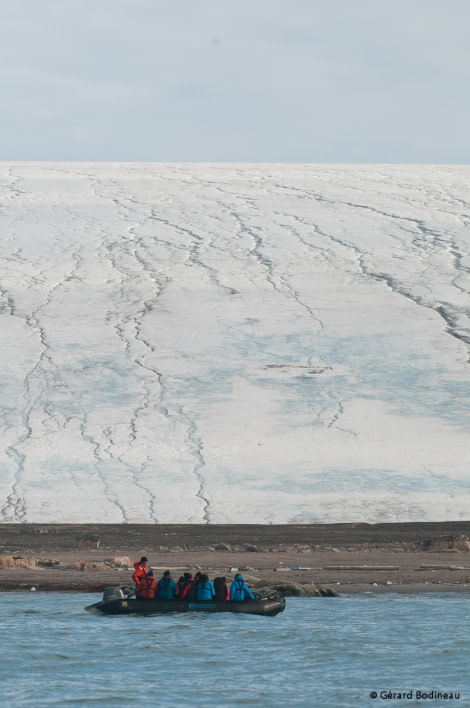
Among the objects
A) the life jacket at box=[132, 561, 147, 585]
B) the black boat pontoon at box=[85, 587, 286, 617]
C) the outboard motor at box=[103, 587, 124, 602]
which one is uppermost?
the life jacket at box=[132, 561, 147, 585]

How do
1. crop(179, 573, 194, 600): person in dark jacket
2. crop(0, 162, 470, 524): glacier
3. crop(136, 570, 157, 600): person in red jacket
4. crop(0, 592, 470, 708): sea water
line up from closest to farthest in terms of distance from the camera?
crop(0, 592, 470, 708): sea water
crop(136, 570, 157, 600): person in red jacket
crop(179, 573, 194, 600): person in dark jacket
crop(0, 162, 470, 524): glacier

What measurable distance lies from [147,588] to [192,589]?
24.0 inches

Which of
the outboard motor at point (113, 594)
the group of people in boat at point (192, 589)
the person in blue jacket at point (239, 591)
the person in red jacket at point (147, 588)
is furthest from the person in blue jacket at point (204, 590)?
the outboard motor at point (113, 594)

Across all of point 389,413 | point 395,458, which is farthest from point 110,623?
point 389,413

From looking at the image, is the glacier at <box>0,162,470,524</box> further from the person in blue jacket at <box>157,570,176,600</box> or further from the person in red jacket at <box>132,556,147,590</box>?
the person in red jacket at <box>132,556,147,590</box>

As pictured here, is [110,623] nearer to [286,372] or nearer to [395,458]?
[395,458]

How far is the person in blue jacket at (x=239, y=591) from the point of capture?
1600 cm

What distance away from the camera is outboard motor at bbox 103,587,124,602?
1616 centimetres

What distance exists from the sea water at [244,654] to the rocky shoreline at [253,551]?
938 mm

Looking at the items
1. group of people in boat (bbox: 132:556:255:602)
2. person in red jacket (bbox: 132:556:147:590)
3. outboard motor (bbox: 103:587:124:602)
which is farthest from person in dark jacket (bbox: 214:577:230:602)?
outboard motor (bbox: 103:587:124:602)

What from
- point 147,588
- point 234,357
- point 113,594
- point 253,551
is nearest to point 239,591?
point 147,588

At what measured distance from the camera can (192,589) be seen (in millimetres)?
16141

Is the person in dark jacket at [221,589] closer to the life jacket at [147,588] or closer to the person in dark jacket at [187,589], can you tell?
the person in dark jacket at [187,589]

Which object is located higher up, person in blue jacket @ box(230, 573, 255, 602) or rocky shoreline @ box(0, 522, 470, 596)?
rocky shoreline @ box(0, 522, 470, 596)
